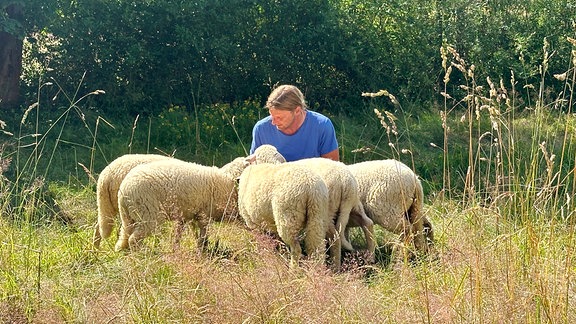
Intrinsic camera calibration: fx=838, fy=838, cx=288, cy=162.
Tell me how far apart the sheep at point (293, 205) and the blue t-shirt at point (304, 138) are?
135 cm

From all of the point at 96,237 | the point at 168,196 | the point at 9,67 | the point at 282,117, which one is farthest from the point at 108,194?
the point at 9,67

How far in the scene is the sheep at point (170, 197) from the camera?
6.46m

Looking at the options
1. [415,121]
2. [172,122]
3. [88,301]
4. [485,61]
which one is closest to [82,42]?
[172,122]

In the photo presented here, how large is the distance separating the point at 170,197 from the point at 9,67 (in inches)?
260

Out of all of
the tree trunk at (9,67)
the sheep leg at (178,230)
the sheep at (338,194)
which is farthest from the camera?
the tree trunk at (9,67)

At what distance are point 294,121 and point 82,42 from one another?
17.4ft

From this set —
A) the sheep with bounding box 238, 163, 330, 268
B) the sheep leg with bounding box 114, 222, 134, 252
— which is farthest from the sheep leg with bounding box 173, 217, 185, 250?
the sheep with bounding box 238, 163, 330, 268

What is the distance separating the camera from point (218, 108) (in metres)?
11.7

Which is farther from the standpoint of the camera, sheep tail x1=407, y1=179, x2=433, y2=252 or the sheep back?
sheep tail x1=407, y1=179, x2=433, y2=252

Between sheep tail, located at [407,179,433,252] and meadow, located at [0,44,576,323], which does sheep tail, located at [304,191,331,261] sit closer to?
meadow, located at [0,44,576,323]

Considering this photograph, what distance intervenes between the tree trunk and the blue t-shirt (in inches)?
218

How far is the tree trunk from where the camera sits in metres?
11.9

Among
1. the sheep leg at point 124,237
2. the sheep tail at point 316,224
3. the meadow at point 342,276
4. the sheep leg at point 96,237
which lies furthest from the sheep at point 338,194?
the sheep leg at point 96,237

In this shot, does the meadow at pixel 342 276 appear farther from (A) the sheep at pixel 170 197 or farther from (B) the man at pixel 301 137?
(B) the man at pixel 301 137
